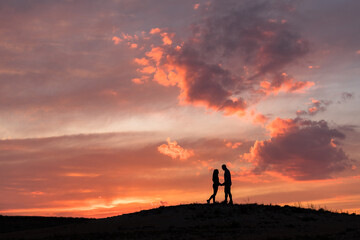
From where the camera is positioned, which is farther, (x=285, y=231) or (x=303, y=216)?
(x=303, y=216)

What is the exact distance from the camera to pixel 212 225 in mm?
25094

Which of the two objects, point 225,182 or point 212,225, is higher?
point 225,182

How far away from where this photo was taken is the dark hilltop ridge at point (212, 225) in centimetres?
2253

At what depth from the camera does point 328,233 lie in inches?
895

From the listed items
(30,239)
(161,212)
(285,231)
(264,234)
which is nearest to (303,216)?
(285,231)

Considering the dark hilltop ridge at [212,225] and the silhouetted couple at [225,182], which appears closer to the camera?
the dark hilltop ridge at [212,225]

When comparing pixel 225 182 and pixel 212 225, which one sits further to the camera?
pixel 225 182

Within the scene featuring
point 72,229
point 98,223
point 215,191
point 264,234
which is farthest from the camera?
point 215,191

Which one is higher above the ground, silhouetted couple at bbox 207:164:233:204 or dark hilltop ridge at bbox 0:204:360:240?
silhouetted couple at bbox 207:164:233:204

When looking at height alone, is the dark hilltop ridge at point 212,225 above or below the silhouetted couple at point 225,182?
below

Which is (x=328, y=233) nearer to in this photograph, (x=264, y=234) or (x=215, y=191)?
(x=264, y=234)

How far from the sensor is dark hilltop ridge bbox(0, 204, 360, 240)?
73.9ft

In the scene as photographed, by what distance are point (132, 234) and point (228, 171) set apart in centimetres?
979

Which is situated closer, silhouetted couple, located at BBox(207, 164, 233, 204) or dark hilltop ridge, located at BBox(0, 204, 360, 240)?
dark hilltop ridge, located at BBox(0, 204, 360, 240)
